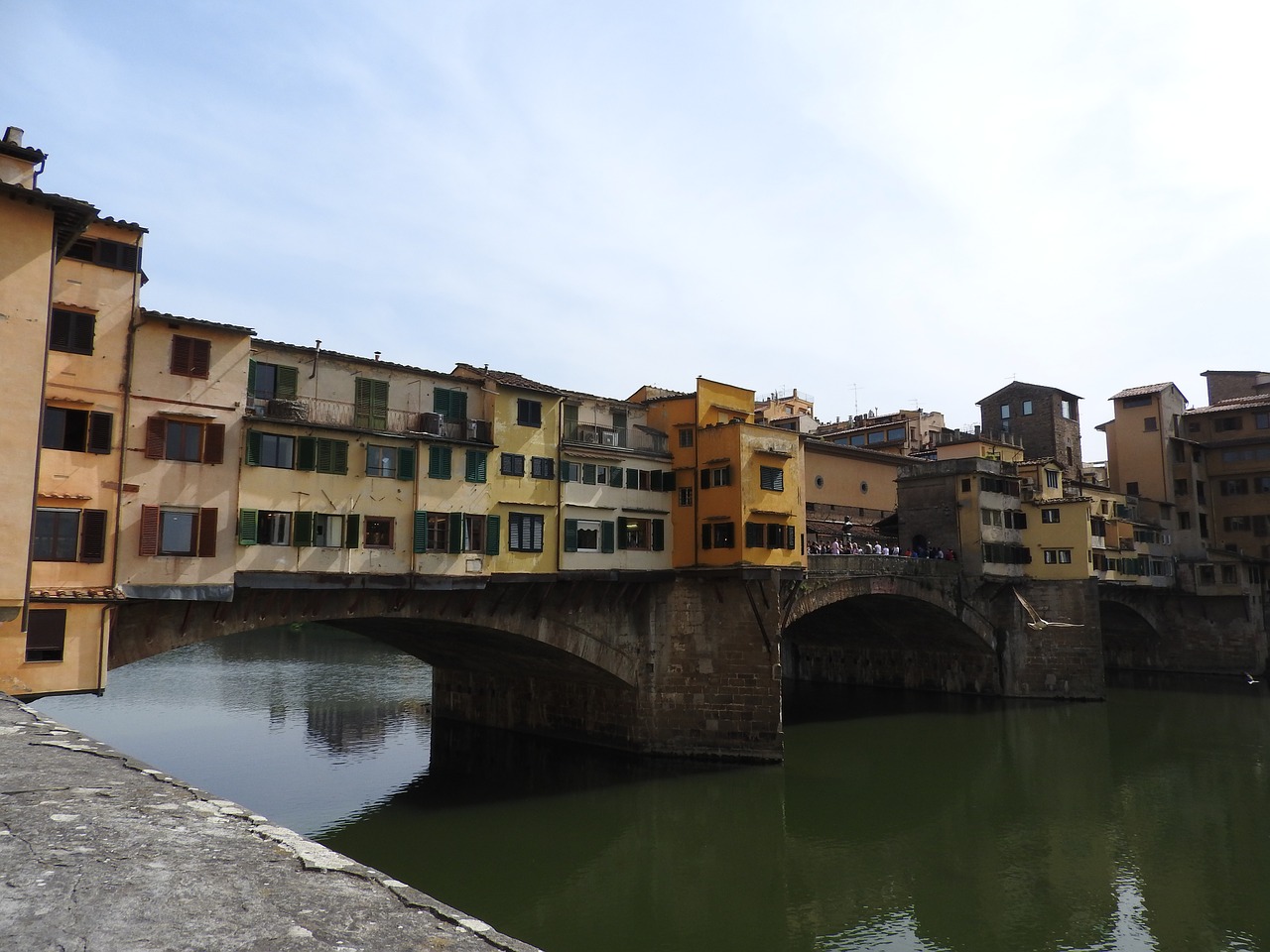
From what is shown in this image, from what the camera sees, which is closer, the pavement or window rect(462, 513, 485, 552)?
the pavement

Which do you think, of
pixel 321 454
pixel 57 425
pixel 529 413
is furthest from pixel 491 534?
pixel 57 425

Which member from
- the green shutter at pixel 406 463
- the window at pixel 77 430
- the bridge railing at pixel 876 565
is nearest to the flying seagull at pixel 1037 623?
the bridge railing at pixel 876 565

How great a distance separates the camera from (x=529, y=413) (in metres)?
33.7

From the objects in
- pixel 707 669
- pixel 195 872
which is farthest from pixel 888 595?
pixel 195 872

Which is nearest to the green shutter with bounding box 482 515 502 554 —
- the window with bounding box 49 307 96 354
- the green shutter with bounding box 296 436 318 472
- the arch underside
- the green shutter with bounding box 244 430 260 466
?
the green shutter with bounding box 296 436 318 472

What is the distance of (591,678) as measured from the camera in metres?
37.8

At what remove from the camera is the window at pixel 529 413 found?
33375mm

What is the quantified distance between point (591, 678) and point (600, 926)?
16.2 metres

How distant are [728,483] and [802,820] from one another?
13.3 metres

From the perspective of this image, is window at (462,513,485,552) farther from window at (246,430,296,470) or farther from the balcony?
window at (246,430,296,470)

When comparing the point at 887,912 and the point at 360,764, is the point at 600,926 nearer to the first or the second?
the point at 887,912

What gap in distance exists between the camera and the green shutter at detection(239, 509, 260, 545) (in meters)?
25.7

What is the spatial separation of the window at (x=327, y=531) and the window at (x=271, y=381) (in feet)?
13.1

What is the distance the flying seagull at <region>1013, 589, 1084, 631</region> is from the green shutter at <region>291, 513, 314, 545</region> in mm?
44102
